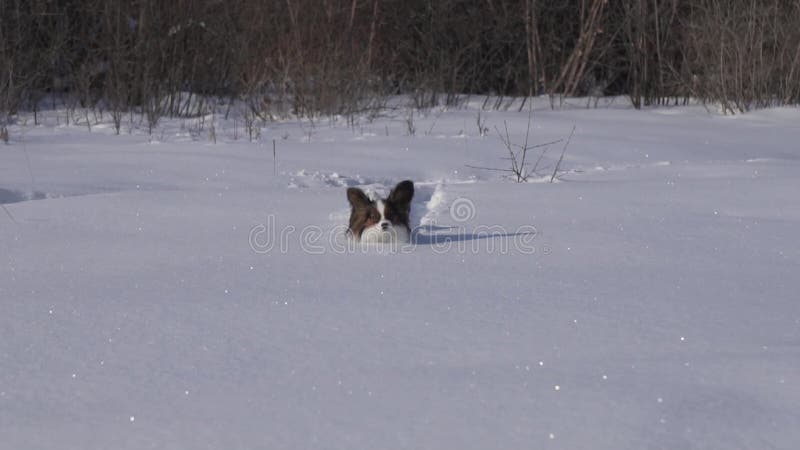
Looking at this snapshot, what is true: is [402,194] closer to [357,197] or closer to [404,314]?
[357,197]

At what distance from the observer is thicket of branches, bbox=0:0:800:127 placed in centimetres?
1259

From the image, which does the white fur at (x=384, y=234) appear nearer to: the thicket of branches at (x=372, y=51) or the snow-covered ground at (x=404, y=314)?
the snow-covered ground at (x=404, y=314)

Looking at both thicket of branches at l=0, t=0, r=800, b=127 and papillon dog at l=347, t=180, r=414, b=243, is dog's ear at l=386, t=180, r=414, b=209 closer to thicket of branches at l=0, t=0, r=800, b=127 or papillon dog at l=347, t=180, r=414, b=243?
papillon dog at l=347, t=180, r=414, b=243

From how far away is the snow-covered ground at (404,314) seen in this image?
8.64 ft

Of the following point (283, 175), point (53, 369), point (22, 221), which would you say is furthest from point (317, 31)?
point (53, 369)

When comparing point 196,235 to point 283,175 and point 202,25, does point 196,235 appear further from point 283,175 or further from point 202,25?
point 202,25

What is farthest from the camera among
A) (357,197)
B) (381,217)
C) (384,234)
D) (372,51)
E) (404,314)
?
(372,51)

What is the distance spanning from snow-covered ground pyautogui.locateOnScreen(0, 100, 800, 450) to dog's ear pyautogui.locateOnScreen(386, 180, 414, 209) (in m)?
0.24

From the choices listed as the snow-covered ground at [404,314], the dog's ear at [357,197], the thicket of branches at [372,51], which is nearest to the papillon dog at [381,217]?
the dog's ear at [357,197]

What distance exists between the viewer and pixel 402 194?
5.73m

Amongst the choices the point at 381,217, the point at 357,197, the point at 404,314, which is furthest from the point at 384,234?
the point at 404,314

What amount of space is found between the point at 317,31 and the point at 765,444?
11.5 meters

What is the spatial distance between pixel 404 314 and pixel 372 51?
417 inches

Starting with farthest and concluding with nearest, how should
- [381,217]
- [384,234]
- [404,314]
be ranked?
[381,217] < [384,234] < [404,314]
